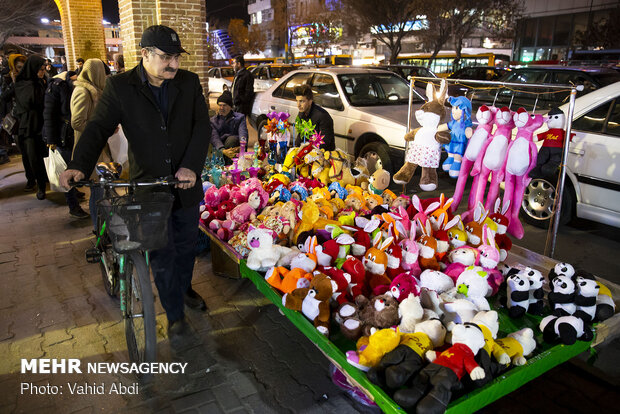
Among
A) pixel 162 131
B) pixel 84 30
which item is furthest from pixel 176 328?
pixel 84 30

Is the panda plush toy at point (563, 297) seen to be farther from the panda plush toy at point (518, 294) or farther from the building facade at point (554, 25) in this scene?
the building facade at point (554, 25)

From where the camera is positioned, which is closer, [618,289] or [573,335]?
[573,335]

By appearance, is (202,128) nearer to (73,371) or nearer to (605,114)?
(73,371)

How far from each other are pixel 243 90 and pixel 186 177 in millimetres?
7199

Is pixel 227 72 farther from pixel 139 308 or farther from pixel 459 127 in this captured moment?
pixel 139 308

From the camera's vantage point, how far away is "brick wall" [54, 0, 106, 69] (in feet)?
38.1

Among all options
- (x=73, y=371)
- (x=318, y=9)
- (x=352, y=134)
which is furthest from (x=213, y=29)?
(x=73, y=371)

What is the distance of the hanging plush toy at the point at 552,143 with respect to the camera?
3459 mm

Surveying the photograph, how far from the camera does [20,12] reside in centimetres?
2709

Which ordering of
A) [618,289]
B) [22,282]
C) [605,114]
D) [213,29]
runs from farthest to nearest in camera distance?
[213,29]
[605,114]
[22,282]
[618,289]

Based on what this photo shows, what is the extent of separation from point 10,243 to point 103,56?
8.70m

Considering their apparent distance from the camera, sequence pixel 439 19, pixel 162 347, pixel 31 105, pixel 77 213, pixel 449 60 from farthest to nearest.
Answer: pixel 449 60, pixel 439 19, pixel 31 105, pixel 77 213, pixel 162 347

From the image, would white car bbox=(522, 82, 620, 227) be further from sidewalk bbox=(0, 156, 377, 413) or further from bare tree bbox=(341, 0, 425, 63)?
bare tree bbox=(341, 0, 425, 63)

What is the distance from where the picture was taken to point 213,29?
6331 centimetres
